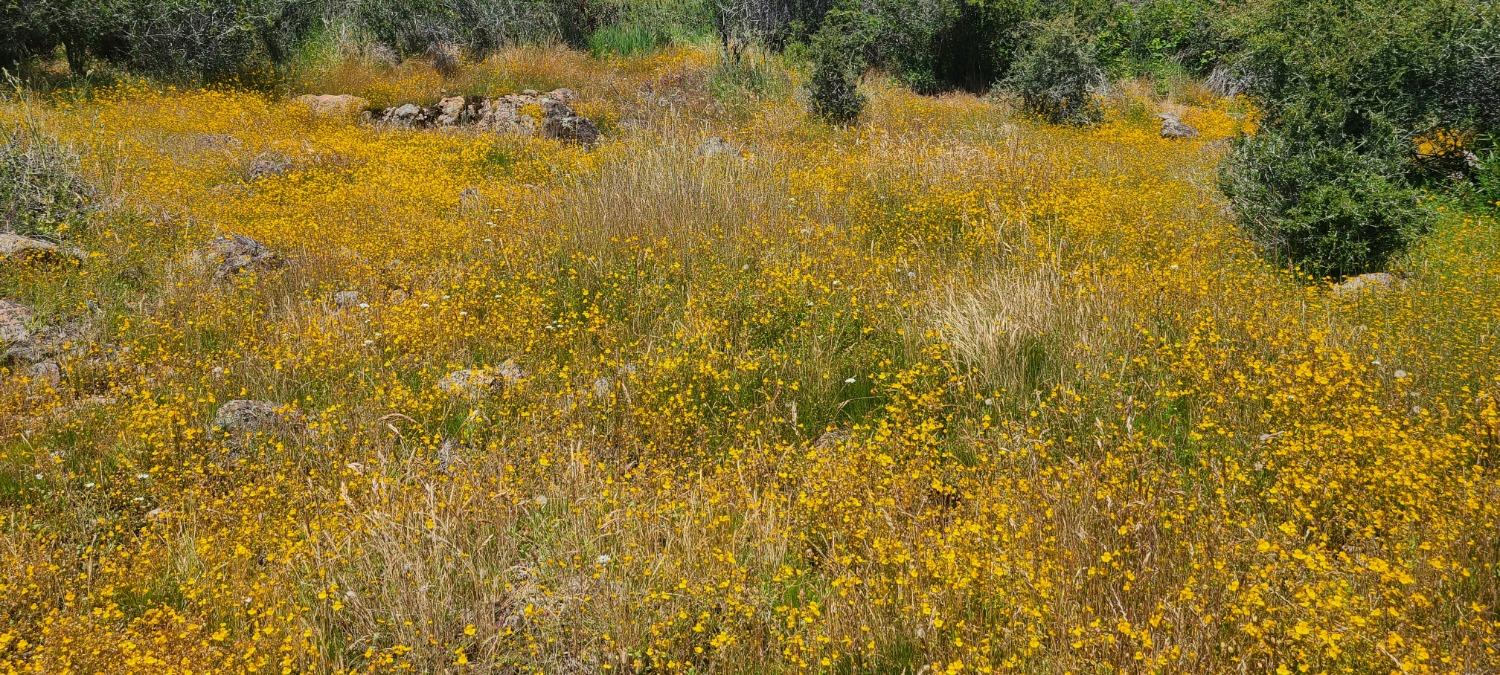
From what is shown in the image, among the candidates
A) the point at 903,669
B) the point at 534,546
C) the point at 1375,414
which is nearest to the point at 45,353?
the point at 534,546

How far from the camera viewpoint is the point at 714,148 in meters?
8.67

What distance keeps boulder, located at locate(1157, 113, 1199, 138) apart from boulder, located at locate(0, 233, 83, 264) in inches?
584

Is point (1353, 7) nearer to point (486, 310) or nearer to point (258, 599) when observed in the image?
point (486, 310)

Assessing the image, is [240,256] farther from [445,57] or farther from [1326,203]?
[445,57]

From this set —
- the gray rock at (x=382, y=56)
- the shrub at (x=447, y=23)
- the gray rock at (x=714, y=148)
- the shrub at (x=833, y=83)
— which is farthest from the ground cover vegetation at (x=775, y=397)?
the shrub at (x=447, y=23)

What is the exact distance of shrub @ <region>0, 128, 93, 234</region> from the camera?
249 inches

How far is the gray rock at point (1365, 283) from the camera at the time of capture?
17.8 ft

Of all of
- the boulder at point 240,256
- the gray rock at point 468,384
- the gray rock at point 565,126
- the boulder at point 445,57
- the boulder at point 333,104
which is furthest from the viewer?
the boulder at point 445,57

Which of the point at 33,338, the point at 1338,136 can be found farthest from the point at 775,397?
the point at 1338,136

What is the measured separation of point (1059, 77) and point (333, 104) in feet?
40.1

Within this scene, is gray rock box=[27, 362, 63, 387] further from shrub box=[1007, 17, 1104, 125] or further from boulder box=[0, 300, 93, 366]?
shrub box=[1007, 17, 1104, 125]

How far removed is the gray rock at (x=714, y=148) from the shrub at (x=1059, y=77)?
748 cm

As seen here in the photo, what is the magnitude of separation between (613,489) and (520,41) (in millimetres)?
16176

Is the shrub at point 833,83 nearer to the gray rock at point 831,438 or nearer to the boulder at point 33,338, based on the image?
the gray rock at point 831,438
